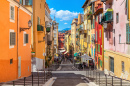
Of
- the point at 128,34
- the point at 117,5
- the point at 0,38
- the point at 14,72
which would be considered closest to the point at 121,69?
the point at 128,34

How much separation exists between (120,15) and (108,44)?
569 centimetres

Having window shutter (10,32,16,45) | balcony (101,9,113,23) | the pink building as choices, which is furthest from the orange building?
the pink building

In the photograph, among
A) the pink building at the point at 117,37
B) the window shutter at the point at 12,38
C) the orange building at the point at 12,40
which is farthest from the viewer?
the pink building at the point at 117,37

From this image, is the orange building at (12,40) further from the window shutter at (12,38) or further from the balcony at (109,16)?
the balcony at (109,16)

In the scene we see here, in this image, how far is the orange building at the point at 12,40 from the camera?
12604 mm

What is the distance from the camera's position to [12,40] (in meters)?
14.7

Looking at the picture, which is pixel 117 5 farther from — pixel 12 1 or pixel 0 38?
pixel 0 38

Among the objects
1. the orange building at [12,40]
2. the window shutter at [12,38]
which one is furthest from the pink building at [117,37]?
the window shutter at [12,38]

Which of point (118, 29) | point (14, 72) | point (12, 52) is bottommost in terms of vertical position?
point (14, 72)

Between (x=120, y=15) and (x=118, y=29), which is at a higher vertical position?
(x=120, y=15)

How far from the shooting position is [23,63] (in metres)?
18.3

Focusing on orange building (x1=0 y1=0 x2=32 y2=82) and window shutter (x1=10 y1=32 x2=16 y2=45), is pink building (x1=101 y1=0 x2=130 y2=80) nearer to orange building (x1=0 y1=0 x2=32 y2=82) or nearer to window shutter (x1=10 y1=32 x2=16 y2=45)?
orange building (x1=0 y1=0 x2=32 y2=82)

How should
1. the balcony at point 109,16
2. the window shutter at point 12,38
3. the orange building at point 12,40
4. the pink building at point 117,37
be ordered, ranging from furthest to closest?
1. the balcony at point 109,16
2. the pink building at point 117,37
3. the window shutter at point 12,38
4. the orange building at point 12,40

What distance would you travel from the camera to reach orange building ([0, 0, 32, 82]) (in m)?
12.6
